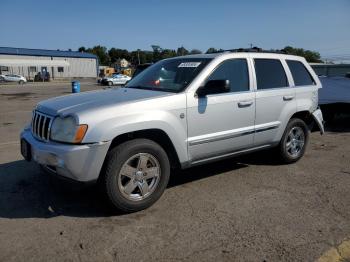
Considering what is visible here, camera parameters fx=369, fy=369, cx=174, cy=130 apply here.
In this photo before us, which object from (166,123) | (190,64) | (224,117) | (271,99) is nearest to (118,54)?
(271,99)

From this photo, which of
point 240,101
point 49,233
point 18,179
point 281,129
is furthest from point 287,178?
point 18,179

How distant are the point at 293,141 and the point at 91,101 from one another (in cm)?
343

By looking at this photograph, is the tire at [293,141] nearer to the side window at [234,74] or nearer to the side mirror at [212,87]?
the side window at [234,74]

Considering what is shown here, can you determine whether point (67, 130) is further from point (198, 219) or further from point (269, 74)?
point (269, 74)

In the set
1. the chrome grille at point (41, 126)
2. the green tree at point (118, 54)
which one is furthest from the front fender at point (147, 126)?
the green tree at point (118, 54)

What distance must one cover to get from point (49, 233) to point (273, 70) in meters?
3.89

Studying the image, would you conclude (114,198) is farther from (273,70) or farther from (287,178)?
(273,70)

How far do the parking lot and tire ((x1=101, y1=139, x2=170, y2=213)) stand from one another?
16cm

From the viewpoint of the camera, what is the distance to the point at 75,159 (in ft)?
12.0

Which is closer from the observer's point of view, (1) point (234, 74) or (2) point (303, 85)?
(1) point (234, 74)

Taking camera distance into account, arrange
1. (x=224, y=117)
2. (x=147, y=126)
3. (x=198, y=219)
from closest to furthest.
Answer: (x=198, y=219) → (x=147, y=126) → (x=224, y=117)

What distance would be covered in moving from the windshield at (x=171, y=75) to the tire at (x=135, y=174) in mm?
891

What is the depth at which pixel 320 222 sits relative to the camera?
383 centimetres

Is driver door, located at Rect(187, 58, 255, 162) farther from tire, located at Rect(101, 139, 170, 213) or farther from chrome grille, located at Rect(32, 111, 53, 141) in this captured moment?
chrome grille, located at Rect(32, 111, 53, 141)
